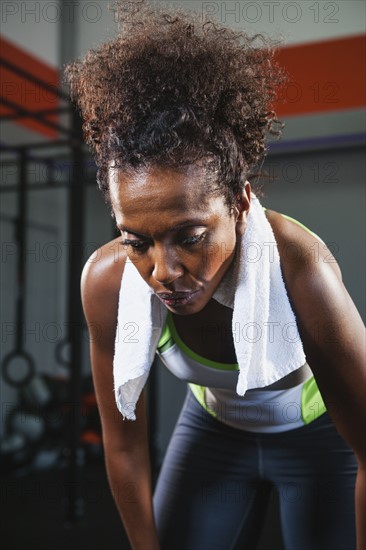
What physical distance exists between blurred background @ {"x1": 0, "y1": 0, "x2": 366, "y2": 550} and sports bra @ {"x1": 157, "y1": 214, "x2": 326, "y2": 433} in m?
1.19

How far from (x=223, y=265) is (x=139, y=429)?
0.44 metres

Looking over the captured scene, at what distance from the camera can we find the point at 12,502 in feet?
9.13

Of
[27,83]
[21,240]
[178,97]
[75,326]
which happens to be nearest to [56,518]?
[75,326]

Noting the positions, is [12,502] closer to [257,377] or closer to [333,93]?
[257,377]

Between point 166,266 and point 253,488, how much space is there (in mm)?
656

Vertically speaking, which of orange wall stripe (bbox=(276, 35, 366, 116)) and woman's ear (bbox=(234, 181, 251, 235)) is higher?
orange wall stripe (bbox=(276, 35, 366, 116))

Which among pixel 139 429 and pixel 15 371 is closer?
pixel 139 429

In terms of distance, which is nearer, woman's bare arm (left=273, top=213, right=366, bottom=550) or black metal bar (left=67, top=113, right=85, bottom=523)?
woman's bare arm (left=273, top=213, right=366, bottom=550)

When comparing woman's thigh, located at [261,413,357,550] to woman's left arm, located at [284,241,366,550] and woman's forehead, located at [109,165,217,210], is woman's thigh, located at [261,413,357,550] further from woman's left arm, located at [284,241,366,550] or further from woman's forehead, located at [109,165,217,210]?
woman's forehead, located at [109,165,217,210]

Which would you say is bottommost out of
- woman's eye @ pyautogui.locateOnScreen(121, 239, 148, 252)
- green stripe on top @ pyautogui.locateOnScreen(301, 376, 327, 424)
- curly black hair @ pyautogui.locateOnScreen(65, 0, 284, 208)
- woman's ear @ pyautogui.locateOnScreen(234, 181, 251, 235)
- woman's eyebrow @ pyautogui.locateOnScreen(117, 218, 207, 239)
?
green stripe on top @ pyautogui.locateOnScreen(301, 376, 327, 424)

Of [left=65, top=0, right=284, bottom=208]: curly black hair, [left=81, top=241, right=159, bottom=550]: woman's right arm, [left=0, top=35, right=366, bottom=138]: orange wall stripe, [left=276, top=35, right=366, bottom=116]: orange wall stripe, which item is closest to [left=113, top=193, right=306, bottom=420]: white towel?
[left=65, top=0, right=284, bottom=208]: curly black hair

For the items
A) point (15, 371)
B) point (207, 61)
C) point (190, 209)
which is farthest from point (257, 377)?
point (15, 371)

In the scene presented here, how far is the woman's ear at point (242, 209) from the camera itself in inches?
34.8

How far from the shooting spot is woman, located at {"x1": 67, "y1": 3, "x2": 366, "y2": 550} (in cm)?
80
